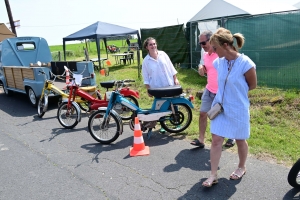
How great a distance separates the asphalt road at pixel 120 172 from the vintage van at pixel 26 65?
2.63 meters

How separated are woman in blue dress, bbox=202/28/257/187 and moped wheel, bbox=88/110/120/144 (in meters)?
2.08

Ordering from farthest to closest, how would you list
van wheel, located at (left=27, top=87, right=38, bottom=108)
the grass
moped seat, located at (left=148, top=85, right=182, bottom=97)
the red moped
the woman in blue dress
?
van wheel, located at (left=27, top=87, right=38, bottom=108)
the red moped
moped seat, located at (left=148, top=85, right=182, bottom=97)
the grass
the woman in blue dress

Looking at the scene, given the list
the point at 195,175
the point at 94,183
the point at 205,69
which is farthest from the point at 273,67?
the point at 94,183

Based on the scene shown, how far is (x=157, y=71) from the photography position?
4.59 meters

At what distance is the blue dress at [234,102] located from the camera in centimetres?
272

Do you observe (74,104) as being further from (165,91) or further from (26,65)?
(26,65)

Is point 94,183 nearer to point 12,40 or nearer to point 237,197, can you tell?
point 237,197

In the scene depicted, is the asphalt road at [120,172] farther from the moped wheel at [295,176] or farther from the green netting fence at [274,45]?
the green netting fence at [274,45]

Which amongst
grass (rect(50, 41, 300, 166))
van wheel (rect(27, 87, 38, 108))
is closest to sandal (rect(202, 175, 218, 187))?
grass (rect(50, 41, 300, 166))

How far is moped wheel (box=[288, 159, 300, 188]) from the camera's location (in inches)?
109

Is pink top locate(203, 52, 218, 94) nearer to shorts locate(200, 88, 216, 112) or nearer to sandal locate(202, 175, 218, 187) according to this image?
shorts locate(200, 88, 216, 112)

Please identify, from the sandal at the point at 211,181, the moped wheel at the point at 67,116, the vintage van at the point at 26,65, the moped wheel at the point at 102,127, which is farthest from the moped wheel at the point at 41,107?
the sandal at the point at 211,181

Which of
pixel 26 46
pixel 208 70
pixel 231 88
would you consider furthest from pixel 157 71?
pixel 26 46

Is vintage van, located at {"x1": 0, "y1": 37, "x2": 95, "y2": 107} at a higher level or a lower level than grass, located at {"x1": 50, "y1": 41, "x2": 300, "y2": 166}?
higher
